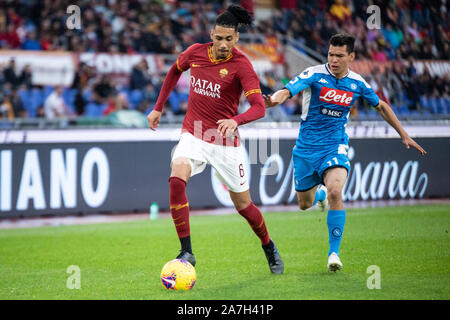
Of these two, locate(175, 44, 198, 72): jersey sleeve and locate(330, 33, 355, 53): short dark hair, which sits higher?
locate(330, 33, 355, 53): short dark hair

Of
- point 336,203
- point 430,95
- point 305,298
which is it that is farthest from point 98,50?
point 305,298

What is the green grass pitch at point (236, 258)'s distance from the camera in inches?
226

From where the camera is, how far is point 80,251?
8641 mm

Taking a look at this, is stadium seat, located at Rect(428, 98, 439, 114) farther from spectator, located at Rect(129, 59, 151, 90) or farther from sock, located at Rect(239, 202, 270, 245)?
sock, located at Rect(239, 202, 270, 245)

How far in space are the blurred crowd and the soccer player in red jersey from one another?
8.16m

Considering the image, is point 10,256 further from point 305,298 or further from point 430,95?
point 430,95

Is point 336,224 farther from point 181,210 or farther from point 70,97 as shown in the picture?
point 70,97

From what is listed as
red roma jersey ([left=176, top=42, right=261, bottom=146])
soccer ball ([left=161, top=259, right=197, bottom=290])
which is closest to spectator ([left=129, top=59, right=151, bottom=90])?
red roma jersey ([left=176, top=42, right=261, bottom=146])

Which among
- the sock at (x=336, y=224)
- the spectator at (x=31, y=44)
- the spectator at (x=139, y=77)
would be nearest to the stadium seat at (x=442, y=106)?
the spectator at (x=139, y=77)

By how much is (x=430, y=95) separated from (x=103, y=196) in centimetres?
902

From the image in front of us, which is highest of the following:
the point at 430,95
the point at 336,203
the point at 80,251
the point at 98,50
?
the point at 98,50

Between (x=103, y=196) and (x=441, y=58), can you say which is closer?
(x=103, y=196)

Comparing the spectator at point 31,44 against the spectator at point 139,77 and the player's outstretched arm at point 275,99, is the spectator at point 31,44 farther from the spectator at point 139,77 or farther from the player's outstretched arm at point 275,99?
the player's outstretched arm at point 275,99

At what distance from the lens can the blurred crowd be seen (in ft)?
48.5
